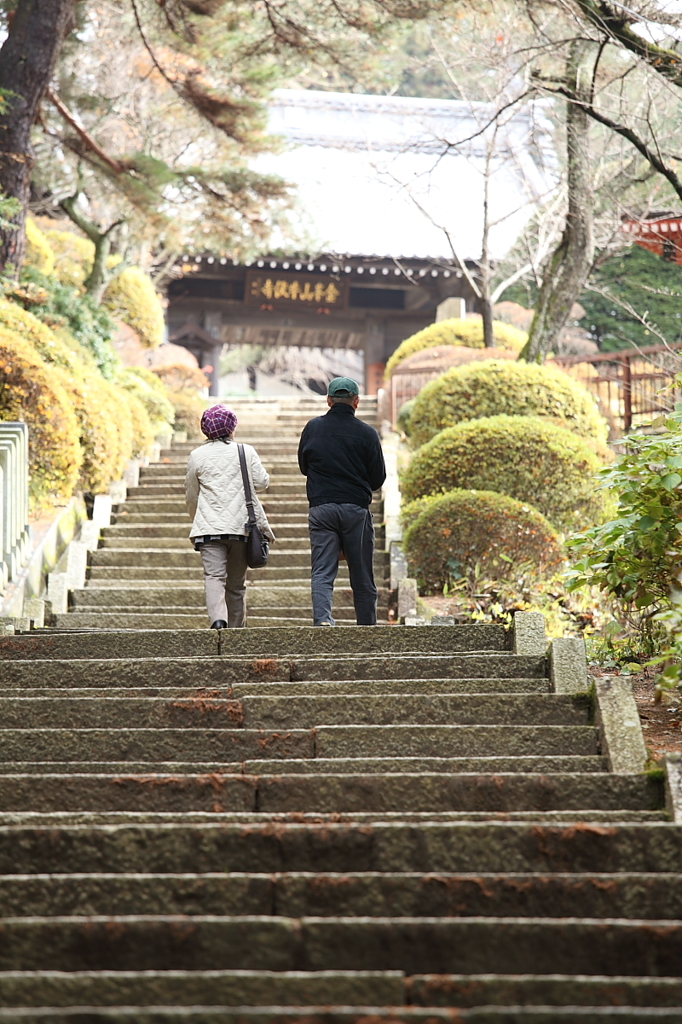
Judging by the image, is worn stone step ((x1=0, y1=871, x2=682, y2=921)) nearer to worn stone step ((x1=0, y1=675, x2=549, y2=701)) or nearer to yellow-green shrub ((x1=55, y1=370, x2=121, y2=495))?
worn stone step ((x1=0, y1=675, x2=549, y2=701))

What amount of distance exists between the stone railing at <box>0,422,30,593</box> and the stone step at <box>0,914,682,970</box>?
5583 millimetres

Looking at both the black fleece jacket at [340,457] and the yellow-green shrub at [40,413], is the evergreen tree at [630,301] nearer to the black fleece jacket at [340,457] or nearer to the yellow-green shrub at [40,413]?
the yellow-green shrub at [40,413]

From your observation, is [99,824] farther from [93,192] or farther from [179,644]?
[93,192]

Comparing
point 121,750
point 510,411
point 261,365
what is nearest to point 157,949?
point 121,750

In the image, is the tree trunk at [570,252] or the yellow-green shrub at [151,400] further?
the yellow-green shrub at [151,400]

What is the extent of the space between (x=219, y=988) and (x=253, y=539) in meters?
4.28

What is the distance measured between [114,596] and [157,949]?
6.74 metres

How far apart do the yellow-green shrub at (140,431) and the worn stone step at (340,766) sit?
10.2m

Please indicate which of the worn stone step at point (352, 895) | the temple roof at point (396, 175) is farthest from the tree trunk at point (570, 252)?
the worn stone step at point (352, 895)

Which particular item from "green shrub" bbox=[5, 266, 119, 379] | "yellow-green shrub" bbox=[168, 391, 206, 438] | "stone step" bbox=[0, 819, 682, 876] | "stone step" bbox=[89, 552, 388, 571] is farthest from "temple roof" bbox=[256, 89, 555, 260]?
"stone step" bbox=[0, 819, 682, 876]

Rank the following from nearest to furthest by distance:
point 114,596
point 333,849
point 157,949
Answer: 1. point 157,949
2. point 333,849
3. point 114,596

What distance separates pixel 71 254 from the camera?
19.1 meters

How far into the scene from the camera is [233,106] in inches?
550

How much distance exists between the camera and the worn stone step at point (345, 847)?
10.8 feet
